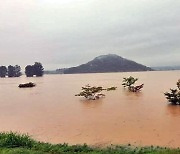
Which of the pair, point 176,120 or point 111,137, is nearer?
point 111,137

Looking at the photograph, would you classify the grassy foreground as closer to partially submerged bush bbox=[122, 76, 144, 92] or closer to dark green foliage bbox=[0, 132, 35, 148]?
dark green foliage bbox=[0, 132, 35, 148]

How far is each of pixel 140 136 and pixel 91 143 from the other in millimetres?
2082

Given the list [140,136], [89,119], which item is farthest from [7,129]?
[140,136]

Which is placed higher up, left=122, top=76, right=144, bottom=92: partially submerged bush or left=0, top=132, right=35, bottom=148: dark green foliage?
left=122, top=76, right=144, bottom=92: partially submerged bush

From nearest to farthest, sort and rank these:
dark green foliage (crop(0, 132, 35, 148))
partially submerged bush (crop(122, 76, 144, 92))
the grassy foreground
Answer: the grassy foreground → dark green foliage (crop(0, 132, 35, 148)) → partially submerged bush (crop(122, 76, 144, 92))

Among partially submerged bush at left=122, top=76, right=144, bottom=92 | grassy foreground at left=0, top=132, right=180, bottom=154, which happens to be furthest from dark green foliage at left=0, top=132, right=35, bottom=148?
partially submerged bush at left=122, top=76, right=144, bottom=92

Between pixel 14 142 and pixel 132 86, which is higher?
pixel 132 86

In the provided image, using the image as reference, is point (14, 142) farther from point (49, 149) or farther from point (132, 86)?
point (132, 86)

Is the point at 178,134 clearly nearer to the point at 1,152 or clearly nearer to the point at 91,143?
the point at 91,143

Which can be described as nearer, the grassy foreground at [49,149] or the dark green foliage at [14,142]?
the grassy foreground at [49,149]

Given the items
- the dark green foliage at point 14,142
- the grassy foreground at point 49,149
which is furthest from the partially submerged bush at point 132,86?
the dark green foliage at point 14,142

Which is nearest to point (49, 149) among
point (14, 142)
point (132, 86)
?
point (14, 142)

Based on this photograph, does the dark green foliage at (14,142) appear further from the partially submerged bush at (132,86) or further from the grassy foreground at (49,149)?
the partially submerged bush at (132,86)

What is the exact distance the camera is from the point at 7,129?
14547 millimetres
